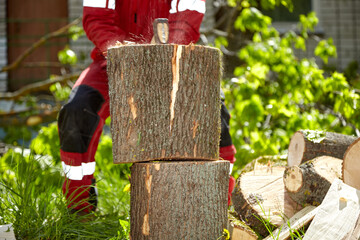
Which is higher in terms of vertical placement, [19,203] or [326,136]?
[326,136]

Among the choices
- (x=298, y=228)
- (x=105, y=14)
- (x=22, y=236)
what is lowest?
(x=22, y=236)

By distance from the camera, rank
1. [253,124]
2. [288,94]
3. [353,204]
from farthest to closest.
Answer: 1. [288,94]
2. [253,124]
3. [353,204]

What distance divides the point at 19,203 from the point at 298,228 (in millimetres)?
1526

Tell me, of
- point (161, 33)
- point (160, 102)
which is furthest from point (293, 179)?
point (161, 33)

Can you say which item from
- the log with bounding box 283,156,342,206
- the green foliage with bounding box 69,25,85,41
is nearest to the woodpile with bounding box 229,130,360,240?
the log with bounding box 283,156,342,206

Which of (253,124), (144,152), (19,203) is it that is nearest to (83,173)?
(19,203)

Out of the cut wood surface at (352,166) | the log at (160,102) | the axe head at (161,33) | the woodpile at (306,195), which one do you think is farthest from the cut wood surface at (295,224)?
the axe head at (161,33)

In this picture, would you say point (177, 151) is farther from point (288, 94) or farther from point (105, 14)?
point (288, 94)

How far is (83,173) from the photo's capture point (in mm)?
2809

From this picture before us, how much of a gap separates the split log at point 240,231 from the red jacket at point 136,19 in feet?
3.50

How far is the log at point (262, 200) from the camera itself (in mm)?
2518

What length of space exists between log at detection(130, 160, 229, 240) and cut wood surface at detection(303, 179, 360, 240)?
1.56ft

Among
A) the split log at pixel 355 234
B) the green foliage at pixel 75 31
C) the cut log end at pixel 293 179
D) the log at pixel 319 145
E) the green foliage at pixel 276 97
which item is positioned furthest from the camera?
the green foliage at pixel 75 31

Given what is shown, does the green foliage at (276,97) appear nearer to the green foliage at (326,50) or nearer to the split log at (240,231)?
the green foliage at (326,50)
